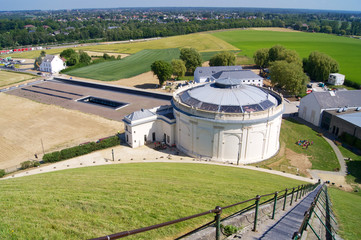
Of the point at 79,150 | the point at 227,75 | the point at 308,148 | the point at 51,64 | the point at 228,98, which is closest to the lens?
the point at 228,98

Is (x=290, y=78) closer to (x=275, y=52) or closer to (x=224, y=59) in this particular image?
(x=224, y=59)

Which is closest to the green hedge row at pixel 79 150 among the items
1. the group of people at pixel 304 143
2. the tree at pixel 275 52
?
the group of people at pixel 304 143

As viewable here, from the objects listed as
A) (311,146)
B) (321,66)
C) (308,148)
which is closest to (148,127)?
(308,148)

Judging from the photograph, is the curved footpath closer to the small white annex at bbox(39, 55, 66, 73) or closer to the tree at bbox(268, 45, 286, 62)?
the tree at bbox(268, 45, 286, 62)

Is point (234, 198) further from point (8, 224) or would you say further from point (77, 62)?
point (77, 62)

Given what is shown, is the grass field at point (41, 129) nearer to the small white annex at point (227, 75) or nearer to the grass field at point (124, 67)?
the grass field at point (124, 67)

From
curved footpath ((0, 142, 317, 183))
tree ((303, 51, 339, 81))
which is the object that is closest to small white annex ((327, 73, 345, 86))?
tree ((303, 51, 339, 81))
